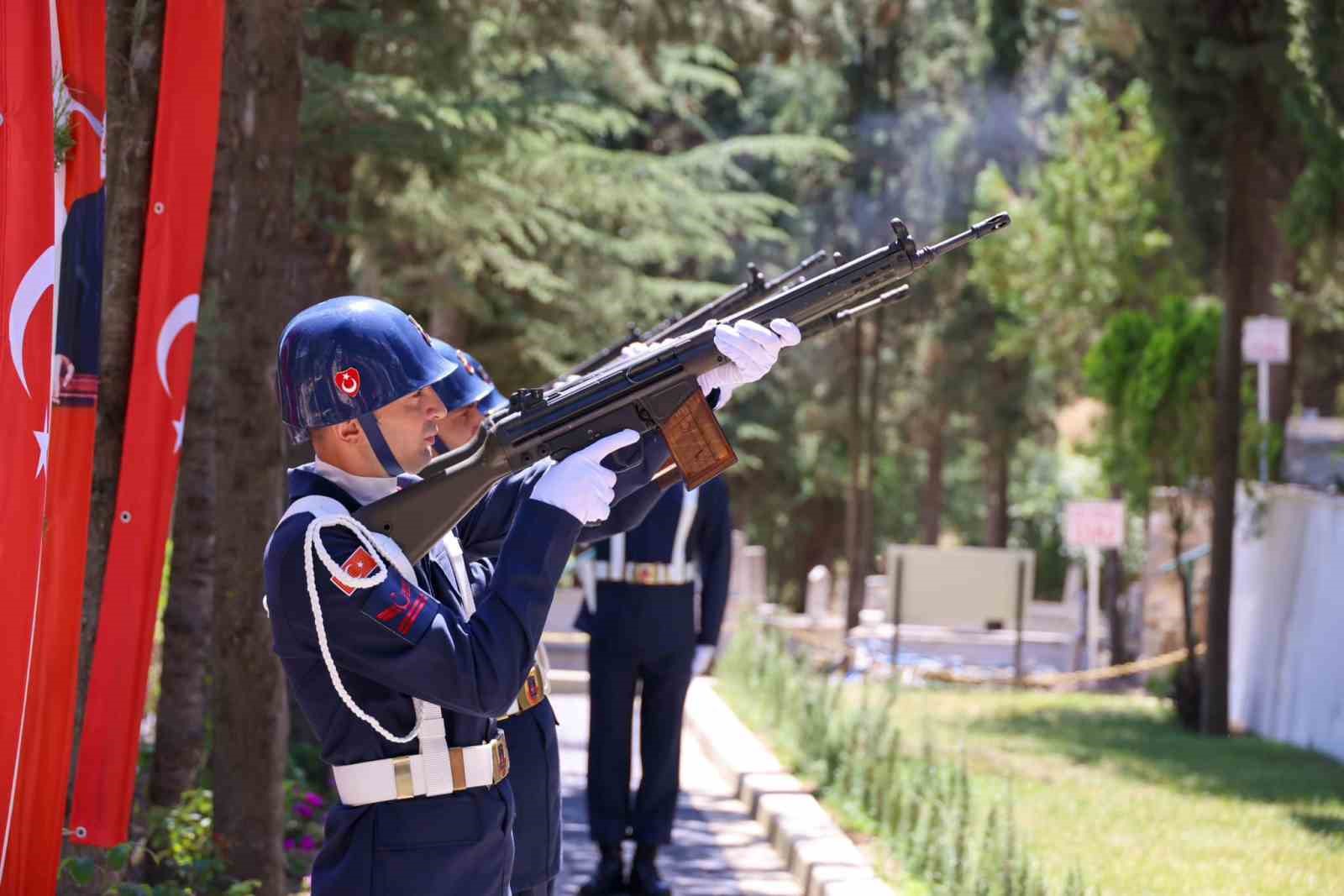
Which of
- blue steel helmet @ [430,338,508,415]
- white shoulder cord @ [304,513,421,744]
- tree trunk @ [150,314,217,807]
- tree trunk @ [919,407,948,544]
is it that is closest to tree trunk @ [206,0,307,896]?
blue steel helmet @ [430,338,508,415]

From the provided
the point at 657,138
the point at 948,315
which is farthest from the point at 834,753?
the point at 948,315

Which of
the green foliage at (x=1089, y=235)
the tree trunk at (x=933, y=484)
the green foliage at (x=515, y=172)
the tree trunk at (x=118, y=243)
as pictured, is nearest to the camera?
the tree trunk at (x=118, y=243)

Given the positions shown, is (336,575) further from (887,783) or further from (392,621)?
(887,783)

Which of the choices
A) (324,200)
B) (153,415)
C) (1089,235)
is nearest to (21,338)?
(153,415)

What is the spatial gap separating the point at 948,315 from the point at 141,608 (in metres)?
26.1

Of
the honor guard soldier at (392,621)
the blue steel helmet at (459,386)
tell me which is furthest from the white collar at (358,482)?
the blue steel helmet at (459,386)

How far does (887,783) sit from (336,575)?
5284 mm

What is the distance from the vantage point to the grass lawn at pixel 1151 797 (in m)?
6.84

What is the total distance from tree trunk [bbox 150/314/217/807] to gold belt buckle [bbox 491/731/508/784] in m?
3.77

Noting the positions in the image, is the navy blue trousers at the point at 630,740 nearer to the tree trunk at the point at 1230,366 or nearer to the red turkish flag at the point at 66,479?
the red turkish flag at the point at 66,479

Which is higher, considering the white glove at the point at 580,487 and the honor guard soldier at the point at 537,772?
the white glove at the point at 580,487

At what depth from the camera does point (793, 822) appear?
324 inches

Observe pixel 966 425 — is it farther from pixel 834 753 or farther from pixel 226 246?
pixel 226 246

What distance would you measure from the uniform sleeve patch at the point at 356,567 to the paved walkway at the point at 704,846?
15.1 feet
